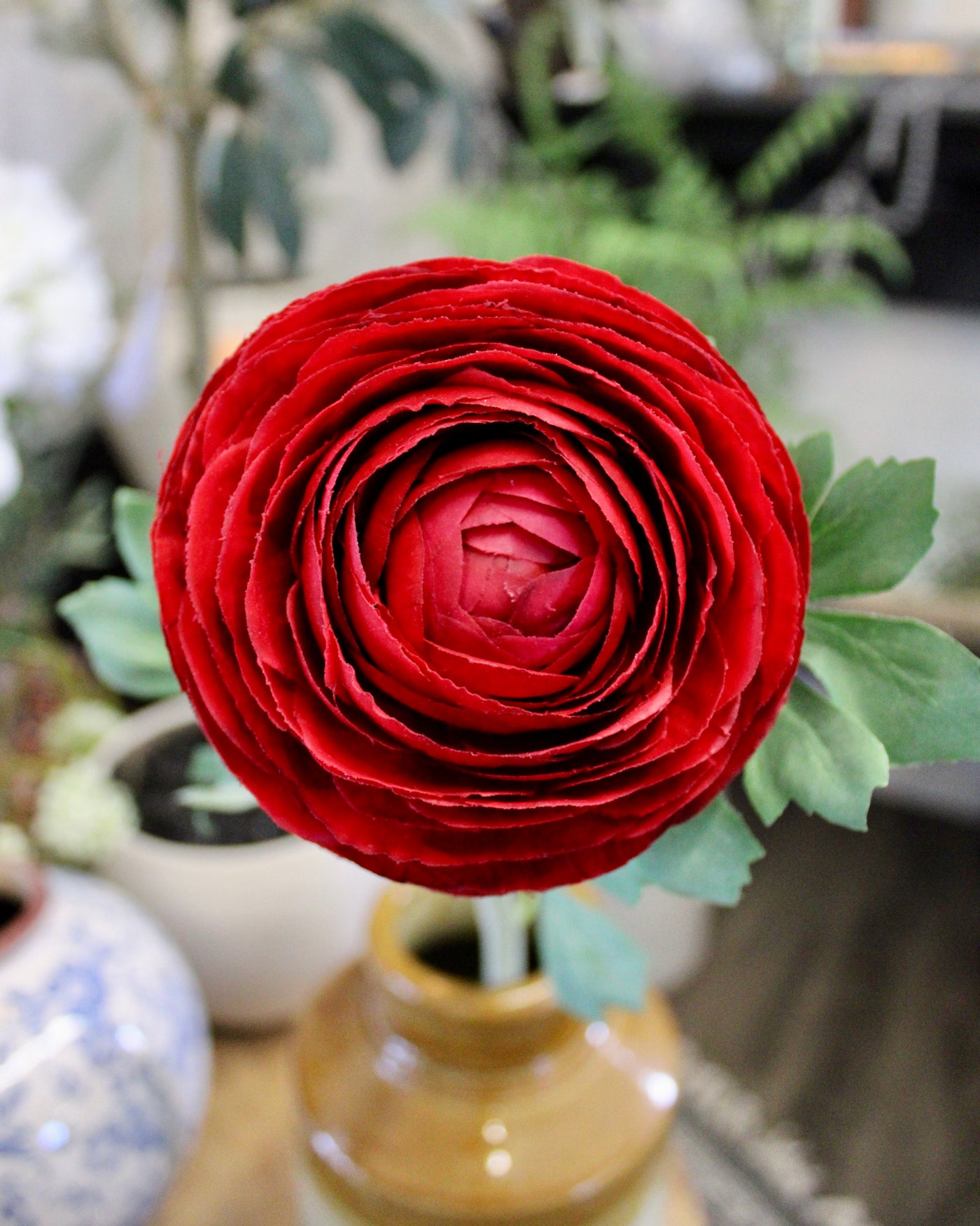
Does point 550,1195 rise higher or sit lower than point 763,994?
higher

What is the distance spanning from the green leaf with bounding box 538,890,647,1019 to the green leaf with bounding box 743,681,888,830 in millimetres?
110

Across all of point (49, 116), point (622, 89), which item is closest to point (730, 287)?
point (622, 89)

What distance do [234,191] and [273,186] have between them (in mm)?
24

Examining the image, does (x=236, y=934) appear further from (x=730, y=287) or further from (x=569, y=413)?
(x=730, y=287)

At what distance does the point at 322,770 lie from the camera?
7.9 inches

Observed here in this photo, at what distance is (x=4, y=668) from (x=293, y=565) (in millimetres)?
500

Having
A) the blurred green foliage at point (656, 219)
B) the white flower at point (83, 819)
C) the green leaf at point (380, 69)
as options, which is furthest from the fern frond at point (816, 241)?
the white flower at point (83, 819)

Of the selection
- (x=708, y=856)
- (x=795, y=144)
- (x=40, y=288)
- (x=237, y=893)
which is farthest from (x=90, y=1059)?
(x=795, y=144)

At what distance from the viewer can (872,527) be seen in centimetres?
24

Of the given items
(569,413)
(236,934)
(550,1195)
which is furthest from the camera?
(236,934)

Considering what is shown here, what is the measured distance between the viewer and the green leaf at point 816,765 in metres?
0.22

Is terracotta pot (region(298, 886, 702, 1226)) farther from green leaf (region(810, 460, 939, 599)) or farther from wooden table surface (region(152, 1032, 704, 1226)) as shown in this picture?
green leaf (region(810, 460, 939, 599))

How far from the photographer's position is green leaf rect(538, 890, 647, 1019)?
0.32 meters

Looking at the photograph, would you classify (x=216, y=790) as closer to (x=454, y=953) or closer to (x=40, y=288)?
(x=454, y=953)
